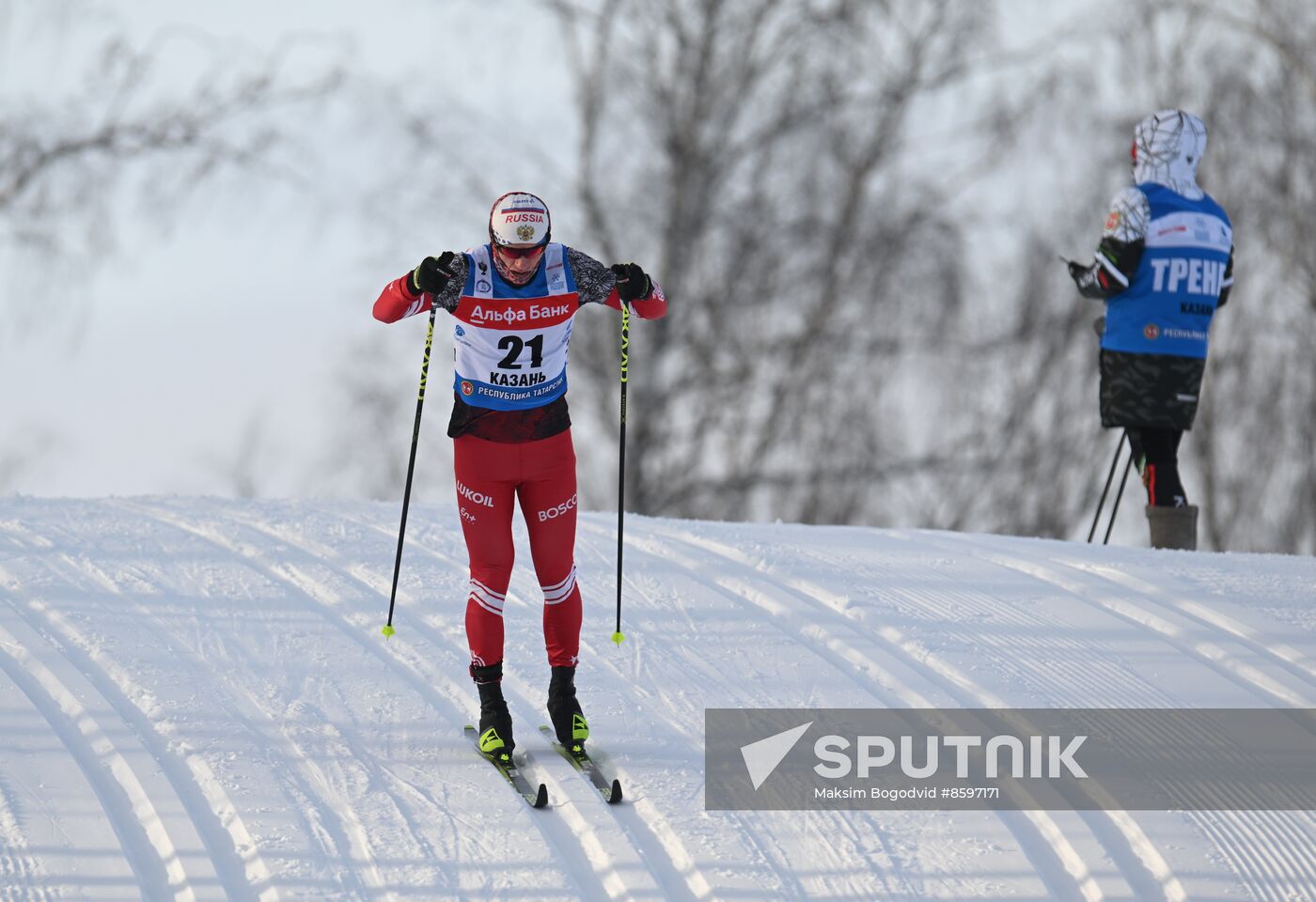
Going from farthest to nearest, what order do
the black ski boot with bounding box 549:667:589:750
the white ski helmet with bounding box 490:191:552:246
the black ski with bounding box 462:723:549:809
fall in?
the black ski boot with bounding box 549:667:589:750 < the white ski helmet with bounding box 490:191:552:246 < the black ski with bounding box 462:723:549:809

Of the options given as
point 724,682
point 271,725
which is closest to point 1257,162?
→ point 724,682

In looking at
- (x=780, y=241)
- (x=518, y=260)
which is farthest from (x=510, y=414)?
(x=780, y=241)

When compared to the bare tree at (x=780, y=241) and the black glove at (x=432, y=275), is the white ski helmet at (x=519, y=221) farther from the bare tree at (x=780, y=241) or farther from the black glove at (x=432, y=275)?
the bare tree at (x=780, y=241)

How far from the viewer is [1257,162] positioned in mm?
16938

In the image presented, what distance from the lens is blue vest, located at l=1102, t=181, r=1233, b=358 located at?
7.42 metres

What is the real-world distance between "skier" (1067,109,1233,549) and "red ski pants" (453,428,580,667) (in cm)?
360

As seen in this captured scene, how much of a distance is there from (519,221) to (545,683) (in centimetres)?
193

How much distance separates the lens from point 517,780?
4.91 meters

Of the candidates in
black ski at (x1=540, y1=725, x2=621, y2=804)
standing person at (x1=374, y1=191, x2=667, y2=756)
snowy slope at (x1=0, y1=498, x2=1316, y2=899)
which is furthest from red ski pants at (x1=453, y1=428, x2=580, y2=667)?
snowy slope at (x1=0, y1=498, x2=1316, y2=899)

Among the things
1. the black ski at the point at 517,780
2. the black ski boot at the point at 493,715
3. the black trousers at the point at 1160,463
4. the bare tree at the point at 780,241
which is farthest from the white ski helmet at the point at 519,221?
the bare tree at the point at 780,241

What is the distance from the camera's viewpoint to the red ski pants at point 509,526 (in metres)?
5.08

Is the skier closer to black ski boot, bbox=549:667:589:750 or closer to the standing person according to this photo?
the standing person

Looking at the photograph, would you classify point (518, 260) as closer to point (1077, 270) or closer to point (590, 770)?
point (590, 770)

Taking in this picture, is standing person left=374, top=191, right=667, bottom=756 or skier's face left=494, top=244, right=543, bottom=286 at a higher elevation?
skier's face left=494, top=244, right=543, bottom=286
